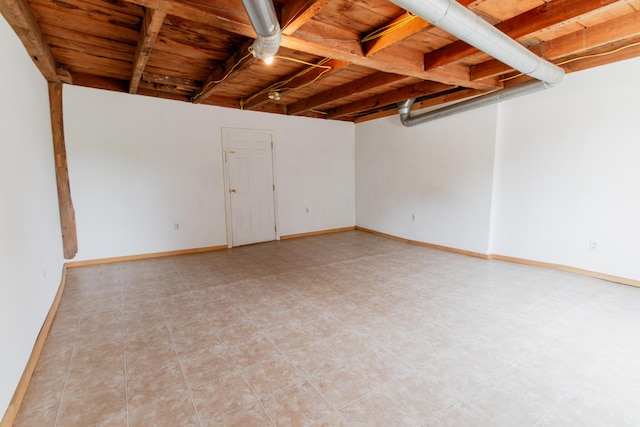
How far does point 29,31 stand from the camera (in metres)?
2.28

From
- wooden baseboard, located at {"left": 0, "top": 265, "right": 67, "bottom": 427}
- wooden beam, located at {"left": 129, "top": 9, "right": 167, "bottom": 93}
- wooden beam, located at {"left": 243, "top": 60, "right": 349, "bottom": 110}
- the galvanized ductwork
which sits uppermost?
wooden beam, located at {"left": 243, "top": 60, "right": 349, "bottom": 110}

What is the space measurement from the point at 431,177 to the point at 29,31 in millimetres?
4906

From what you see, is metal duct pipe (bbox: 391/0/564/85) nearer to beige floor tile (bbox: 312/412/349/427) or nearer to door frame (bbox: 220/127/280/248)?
beige floor tile (bbox: 312/412/349/427)

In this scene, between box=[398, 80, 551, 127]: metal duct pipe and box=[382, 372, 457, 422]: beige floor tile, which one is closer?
box=[382, 372, 457, 422]: beige floor tile

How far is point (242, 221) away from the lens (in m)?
5.23

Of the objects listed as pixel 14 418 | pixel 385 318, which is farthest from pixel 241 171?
pixel 14 418

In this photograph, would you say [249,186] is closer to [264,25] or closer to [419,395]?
[264,25]

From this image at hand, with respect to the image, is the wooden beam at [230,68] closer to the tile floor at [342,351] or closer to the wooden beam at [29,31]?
the wooden beam at [29,31]

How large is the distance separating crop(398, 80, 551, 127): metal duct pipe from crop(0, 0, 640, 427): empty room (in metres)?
0.02

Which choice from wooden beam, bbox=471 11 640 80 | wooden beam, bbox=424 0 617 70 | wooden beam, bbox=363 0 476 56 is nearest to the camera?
wooden beam, bbox=424 0 617 70

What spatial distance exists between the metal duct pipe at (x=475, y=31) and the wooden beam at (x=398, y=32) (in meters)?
0.28

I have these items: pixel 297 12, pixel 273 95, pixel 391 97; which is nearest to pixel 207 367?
pixel 297 12

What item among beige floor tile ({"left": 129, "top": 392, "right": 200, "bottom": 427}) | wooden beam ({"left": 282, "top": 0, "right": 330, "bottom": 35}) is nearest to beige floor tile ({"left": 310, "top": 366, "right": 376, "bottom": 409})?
beige floor tile ({"left": 129, "top": 392, "right": 200, "bottom": 427})

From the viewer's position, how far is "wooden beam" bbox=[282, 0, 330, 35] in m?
1.87
